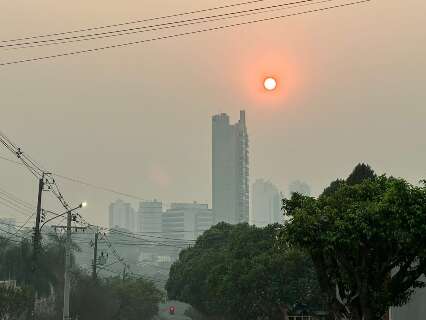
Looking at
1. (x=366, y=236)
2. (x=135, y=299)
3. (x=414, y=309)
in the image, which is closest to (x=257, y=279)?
(x=414, y=309)

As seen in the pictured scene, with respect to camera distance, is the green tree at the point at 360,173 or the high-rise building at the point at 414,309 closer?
the high-rise building at the point at 414,309

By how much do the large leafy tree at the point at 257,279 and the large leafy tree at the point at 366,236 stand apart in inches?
1001

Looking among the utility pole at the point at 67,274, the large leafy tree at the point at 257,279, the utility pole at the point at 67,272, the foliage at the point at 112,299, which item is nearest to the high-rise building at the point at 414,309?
the large leafy tree at the point at 257,279

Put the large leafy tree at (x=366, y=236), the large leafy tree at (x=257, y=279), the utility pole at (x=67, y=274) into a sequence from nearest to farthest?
the large leafy tree at (x=366, y=236) < the utility pole at (x=67, y=274) < the large leafy tree at (x=257, y=279)

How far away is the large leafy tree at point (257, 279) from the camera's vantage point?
185 feet

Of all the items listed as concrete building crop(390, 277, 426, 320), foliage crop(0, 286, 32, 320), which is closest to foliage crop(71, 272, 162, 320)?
foliage crop(0, 286, 32, 320)

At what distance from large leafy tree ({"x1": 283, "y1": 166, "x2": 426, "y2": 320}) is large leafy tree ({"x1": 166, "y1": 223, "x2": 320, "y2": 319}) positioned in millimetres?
25417

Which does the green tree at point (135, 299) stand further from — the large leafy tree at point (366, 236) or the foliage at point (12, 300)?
the large leafy tree at point (366, 236)

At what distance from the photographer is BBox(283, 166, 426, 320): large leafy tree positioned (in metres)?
22.5

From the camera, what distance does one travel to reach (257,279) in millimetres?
59312

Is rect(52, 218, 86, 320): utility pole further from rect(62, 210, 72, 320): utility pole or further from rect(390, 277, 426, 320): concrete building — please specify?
rect(390, 277, 426, 320): concrete building

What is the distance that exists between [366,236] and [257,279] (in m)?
37.0

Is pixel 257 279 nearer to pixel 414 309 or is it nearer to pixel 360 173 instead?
pixel 360 173

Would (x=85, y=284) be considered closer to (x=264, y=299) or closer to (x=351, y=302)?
(x=264, y=299)
